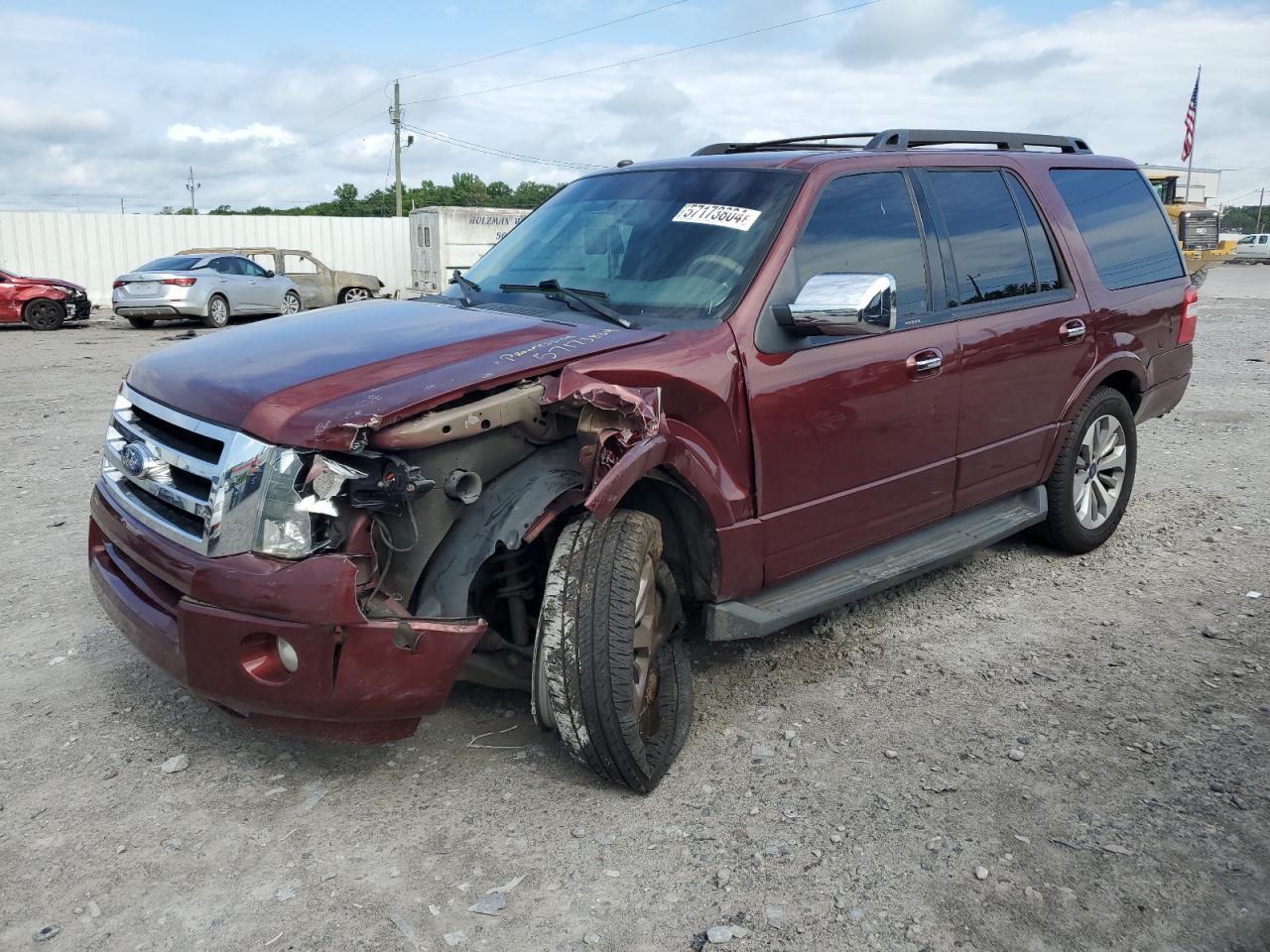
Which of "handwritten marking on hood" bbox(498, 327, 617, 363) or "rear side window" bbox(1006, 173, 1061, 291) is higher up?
"rear side window" bbox(1006, 173, 1061, 291)

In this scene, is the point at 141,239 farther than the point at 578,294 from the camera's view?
Yes

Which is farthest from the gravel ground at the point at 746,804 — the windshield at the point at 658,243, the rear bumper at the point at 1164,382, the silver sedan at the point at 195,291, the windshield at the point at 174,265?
the windshield at the point at 174,265

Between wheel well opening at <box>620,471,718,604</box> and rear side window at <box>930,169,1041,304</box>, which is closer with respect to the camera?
wheel well opening at <box>620,471,718,604</box>

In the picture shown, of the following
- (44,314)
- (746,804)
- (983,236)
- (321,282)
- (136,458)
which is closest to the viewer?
(746,804)

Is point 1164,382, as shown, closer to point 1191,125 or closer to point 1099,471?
point 1099,471

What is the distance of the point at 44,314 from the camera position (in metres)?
19.0

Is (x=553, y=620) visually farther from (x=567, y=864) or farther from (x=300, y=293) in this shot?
(x=300, y=293)

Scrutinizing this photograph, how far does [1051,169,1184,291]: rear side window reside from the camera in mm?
5066

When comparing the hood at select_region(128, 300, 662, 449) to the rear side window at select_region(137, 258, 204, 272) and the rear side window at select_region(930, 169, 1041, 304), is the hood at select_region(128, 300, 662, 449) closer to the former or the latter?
the rear side window at select_region(930, 169, 1041, 304)

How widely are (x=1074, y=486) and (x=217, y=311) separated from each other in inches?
678

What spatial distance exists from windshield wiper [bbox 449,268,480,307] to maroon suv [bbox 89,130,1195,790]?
0.04ft

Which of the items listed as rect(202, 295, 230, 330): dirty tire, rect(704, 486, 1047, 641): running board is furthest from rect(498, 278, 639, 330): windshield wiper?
rect(202, 295, 230, 330): dirty tire

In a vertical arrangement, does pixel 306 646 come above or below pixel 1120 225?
below

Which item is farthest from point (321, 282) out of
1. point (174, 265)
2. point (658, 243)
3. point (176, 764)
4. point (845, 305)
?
point (845, 305)
